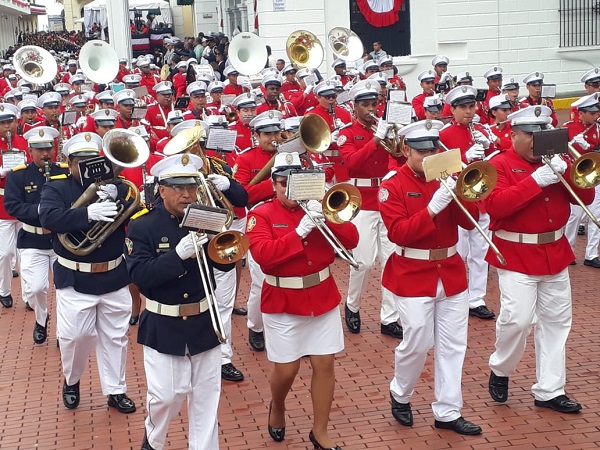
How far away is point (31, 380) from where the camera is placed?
9766mm

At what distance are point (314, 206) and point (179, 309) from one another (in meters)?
1.18

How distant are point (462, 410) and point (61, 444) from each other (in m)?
3.11

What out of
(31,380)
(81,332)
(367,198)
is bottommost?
(31,380)

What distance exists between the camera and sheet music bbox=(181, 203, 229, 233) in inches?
251

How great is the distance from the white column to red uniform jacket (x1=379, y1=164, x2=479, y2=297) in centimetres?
2459

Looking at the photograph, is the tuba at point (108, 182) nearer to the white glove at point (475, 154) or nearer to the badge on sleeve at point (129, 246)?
the badge on sleeve at point (129, 246)

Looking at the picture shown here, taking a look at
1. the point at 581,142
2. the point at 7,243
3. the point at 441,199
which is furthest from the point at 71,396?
the point at 581,142

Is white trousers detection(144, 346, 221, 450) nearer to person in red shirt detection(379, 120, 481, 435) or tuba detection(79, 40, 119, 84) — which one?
person in red shirt detection(379, 120, 481, 435)

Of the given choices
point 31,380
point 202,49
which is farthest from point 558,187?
point 202,49

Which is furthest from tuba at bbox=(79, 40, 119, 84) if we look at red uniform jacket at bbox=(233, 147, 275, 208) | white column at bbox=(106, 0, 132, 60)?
red uniform jacket at bbox=(233, 147, 275, 208)

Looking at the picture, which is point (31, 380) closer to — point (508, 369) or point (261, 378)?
point (261, 378)

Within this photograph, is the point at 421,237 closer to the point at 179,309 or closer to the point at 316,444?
the point at 316,444

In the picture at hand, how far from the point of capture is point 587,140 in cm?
1242

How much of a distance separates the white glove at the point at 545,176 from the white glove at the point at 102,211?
10.4ft
